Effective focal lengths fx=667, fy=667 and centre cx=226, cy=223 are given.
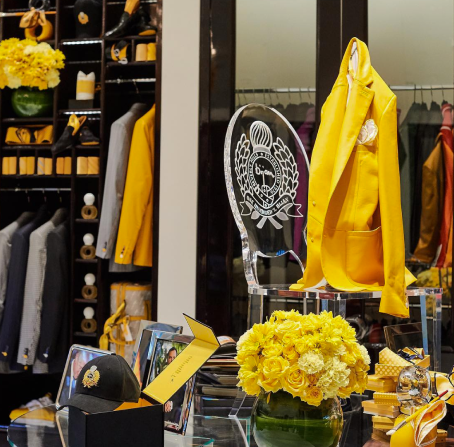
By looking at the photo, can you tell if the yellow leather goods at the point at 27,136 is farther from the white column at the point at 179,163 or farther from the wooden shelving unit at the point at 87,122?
the white column at the point at 179,163

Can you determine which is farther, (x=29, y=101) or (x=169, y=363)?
(x=29, y=101)

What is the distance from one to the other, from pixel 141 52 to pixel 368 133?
196 centimetres

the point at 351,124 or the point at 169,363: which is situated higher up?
the point at 351,124

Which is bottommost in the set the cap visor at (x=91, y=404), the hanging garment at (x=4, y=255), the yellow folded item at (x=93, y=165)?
the cap visor at (x=91, y=404)

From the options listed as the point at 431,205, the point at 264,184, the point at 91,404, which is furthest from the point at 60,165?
the point at 91,404

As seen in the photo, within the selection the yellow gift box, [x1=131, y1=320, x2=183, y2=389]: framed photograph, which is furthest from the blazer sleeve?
[x1=131, y1=320, x2=183, y2=389]: framed photograph

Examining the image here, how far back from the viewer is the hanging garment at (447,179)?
127 inches

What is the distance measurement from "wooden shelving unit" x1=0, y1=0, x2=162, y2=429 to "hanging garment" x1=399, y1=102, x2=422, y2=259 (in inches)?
54.4

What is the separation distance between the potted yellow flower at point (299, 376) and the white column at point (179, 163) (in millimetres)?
2288

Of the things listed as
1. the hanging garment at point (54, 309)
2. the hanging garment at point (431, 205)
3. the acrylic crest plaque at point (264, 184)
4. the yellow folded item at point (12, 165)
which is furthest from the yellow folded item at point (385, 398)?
the yellow folded item at point (12, 165)

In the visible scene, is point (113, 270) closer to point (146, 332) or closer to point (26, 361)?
point (26, 361)

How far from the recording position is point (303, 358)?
3.71ft

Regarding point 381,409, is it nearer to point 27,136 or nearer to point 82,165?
point 82,165

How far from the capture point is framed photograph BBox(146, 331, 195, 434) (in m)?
1.37
